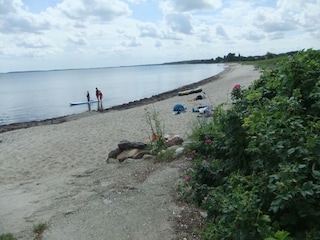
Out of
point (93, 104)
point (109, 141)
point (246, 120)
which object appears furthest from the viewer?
point (93, 104)

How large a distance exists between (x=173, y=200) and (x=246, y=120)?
2.15 metres

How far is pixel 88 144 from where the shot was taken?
12.8 meters

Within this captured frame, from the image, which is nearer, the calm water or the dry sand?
the dry sand

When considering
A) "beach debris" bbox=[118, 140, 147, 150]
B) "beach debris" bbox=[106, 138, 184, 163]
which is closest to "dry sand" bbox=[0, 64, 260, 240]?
"beach debris" bbox=[106, 138, 184, 163]

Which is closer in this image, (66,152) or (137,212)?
(137,212)

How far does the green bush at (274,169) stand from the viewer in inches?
84.2

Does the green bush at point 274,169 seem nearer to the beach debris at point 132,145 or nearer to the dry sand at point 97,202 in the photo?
the dry sand at point 97,202

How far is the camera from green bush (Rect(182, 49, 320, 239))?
7.02ft

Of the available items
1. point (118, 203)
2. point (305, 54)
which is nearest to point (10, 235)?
point (118, 203)

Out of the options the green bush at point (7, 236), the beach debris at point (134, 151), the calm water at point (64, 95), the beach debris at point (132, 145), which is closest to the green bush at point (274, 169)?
the green bush at point (7, 236)

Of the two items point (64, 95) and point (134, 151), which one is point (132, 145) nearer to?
point (134, 151)

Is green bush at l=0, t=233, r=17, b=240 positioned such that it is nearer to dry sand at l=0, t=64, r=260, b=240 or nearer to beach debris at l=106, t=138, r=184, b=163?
dry sand at l=0, t=64, r=260, b=240

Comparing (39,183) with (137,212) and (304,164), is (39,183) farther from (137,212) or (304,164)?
(304,164)

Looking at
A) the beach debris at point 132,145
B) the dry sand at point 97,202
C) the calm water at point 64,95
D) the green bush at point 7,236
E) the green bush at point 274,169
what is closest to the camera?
the green bush at point 274,169
